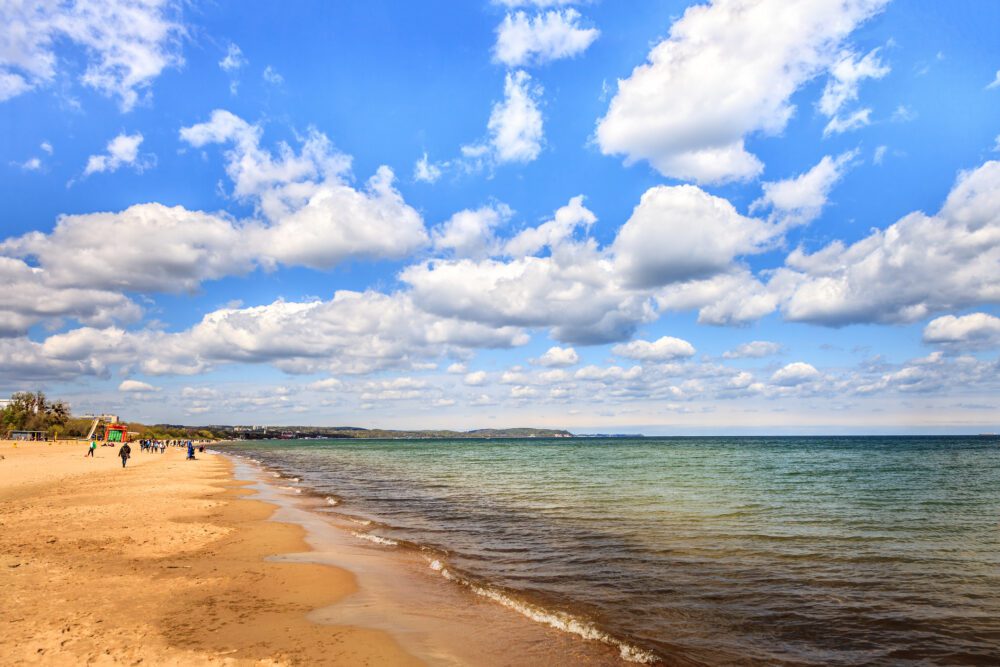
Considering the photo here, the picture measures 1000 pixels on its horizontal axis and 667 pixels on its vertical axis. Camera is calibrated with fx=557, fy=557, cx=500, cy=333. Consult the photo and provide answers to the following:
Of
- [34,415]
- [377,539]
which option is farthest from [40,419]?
[377,539]

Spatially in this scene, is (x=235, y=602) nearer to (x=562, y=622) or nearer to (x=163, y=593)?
(x=163, y=593)

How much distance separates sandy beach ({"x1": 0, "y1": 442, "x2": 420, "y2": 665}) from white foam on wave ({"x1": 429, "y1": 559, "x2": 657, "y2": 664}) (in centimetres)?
305

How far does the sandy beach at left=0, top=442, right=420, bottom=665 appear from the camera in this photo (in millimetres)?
8062

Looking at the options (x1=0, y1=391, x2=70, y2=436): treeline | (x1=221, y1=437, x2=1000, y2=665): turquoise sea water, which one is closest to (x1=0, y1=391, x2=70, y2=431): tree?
(x1=0, y1=391, x2=70, y2=436): treeline

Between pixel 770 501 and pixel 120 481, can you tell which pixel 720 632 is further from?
pixel 120 481

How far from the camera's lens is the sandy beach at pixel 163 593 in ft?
26.5

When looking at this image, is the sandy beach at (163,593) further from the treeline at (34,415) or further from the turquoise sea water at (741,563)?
the treeline at (34,415)

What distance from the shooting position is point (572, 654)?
9039 millimetres

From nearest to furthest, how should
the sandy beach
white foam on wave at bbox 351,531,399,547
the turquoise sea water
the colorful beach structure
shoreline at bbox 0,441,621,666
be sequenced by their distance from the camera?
the sandy beach
shoreline at bbox 0,441,621,666
the turquoise sea water
white foam on wave at bbox 351,531,399,547
the colorful beach structure

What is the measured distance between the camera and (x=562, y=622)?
1063 centimetres

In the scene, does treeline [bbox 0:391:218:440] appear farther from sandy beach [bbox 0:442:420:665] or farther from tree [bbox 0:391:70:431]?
sandy beach [bbox 0:442:420:665]

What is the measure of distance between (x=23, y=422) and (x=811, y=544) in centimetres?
17906

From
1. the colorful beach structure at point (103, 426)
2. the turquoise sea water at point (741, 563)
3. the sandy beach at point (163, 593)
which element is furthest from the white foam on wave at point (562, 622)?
the colorful beach structure at point (103, 426)

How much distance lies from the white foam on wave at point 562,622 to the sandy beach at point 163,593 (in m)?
3.05
